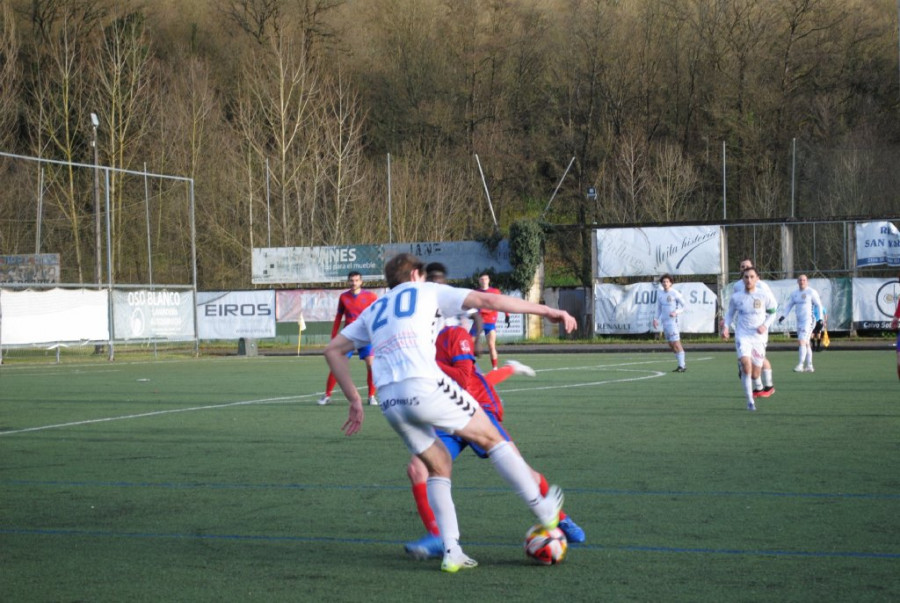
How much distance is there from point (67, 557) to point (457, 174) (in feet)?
183

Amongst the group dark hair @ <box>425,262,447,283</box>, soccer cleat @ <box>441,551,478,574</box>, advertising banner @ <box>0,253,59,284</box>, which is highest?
advertising banner @ <box>0,253,59,284</box>

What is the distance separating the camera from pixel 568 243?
53.4 m

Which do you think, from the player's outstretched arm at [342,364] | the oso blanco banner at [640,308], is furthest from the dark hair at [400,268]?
the oso blanco banner at [640,308]

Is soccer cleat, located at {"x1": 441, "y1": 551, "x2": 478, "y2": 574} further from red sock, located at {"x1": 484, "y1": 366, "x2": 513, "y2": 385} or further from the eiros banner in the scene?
the eiros banner

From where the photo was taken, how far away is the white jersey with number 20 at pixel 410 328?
246 inches

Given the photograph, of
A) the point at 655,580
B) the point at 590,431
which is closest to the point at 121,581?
the point at 655,580

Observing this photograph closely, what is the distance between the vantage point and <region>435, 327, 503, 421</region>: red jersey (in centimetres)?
737

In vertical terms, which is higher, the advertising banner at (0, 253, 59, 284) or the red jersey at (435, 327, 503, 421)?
the advertising banner at (0, 253, 59, 284)

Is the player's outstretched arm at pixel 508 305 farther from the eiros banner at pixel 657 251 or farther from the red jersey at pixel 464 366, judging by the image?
the eiros banner at pixel 657 251

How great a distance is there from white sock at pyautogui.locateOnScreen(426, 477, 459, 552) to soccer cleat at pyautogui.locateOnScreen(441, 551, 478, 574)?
0.05m

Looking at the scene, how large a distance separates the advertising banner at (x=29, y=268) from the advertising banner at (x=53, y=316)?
6.05 metres

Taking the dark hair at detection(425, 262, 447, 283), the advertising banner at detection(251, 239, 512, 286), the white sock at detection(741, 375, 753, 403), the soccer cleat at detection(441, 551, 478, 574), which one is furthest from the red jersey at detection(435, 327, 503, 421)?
the advertising banner at detection(251, 239, 512, 286)

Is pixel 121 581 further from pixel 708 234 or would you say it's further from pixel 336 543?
pixel 708 234

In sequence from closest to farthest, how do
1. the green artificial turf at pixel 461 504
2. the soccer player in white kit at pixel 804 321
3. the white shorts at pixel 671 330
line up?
1. the green artificial turf at pixel 461 504
2. the soccer player in white kit at pixel 804 321
3. the white shorts at pixel 671 330
